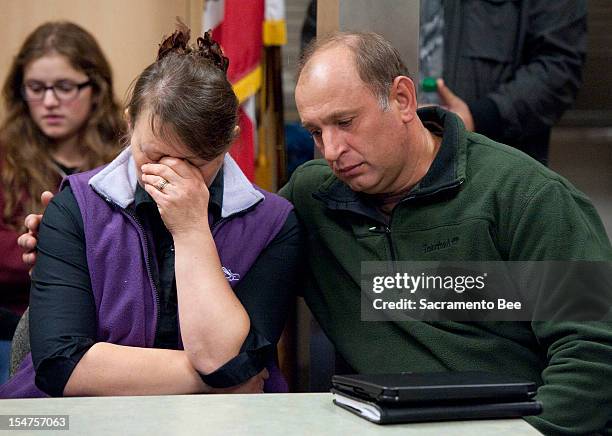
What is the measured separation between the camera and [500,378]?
49.9 inches

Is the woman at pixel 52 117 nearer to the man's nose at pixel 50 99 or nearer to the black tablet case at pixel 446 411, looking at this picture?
the man's nose at pixel 50 99

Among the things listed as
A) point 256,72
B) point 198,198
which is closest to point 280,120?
point 256,72

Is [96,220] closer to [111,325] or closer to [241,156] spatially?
[111,325]

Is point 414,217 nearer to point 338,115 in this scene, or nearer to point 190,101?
point 338,115

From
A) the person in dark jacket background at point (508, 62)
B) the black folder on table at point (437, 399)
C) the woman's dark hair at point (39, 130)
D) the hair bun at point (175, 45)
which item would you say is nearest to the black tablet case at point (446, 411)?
the black folder on table at point (437, 399)

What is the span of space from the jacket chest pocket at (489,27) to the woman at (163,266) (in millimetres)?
805

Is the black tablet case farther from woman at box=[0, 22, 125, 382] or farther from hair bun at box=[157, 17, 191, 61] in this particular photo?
woman at box=[0, 22, 125, 382]

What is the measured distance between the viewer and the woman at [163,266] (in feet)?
5.08

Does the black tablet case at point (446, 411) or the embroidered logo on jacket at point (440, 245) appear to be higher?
the embroidered logo on jacket at point (440, 245)

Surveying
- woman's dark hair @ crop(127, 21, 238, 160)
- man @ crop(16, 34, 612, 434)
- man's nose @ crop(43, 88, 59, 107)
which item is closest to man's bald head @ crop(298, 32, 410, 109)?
man @ crop(16, 34, 612, 434)

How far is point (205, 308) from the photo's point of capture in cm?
156

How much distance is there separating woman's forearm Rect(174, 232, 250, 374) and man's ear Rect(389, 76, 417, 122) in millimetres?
468

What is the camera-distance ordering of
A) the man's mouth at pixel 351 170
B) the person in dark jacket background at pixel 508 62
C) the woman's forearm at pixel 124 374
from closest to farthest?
the woman's forearm at pixel 124 374 → the man's mouth at pixel 351 170 → the person in dark jacket background at pixel 508 62

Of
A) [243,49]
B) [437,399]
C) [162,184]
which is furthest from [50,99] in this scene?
[437,399]
